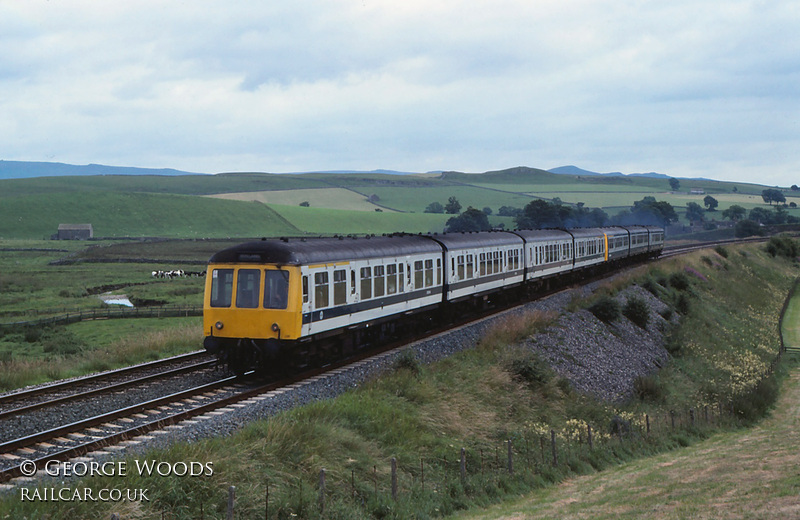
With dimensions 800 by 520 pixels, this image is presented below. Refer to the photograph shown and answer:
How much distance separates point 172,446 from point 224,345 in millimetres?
7066

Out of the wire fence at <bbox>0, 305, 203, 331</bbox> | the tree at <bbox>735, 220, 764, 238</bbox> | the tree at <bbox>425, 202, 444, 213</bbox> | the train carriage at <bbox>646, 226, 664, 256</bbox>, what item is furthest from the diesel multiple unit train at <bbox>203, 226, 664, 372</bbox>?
the tree at <bbox>425, 202, 444, 213</bbox>

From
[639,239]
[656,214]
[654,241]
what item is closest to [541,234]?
[639,239]

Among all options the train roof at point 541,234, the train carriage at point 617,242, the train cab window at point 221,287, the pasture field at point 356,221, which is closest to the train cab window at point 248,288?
the train cab window at point 221,287

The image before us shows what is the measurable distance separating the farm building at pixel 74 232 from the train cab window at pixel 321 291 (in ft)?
411

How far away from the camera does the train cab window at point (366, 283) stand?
72.9ft

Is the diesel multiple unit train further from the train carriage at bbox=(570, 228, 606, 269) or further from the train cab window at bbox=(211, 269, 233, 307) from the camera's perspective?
the train carriage at bbox=(570, 228, 606, 269)

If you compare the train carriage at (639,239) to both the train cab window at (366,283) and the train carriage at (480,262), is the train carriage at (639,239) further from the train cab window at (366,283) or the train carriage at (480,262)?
the train cab window at (366,283)

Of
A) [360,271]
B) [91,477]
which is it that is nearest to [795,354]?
[360,271]

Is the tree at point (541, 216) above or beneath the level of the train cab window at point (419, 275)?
above

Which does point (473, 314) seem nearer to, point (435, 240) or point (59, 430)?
point (435, 240)

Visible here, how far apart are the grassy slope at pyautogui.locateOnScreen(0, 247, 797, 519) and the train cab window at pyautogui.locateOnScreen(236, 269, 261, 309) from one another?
10.9 ft

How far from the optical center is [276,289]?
1881 centimetres

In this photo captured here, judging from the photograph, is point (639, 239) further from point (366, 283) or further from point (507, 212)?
point (507, 212)

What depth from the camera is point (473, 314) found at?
33.8m
